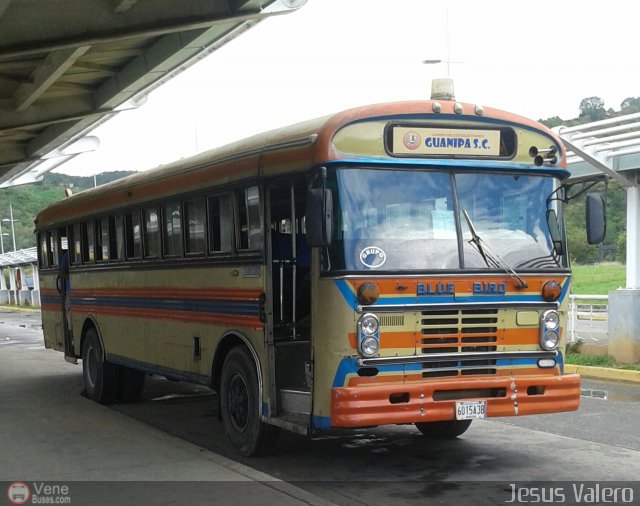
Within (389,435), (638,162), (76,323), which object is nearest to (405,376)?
(389,435)

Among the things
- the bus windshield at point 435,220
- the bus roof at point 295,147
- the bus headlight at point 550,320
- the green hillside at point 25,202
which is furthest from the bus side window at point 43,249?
the green hillside at point 25,202

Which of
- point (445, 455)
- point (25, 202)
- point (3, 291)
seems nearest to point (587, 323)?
point (445, 455)

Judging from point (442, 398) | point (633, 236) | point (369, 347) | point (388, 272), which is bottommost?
point (442, 398)

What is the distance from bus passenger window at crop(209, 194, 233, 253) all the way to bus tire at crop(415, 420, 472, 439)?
272cm

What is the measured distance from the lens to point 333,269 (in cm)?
776

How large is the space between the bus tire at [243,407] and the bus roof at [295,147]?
178 centimetres

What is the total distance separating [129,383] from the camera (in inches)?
523

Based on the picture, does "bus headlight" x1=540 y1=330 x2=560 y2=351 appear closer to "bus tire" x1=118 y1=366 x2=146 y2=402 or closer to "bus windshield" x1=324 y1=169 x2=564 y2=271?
"bus windshield" x1=324 y1=169 x2=564 y2=271

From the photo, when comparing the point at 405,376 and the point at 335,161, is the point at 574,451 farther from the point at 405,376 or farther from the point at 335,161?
the point at 335,161

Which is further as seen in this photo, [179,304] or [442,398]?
[179,304]

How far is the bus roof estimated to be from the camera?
25.9 ft

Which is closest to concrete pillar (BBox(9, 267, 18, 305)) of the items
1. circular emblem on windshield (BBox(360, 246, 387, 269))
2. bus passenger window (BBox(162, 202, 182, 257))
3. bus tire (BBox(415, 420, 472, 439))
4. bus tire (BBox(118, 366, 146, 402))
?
bus tire (BBox(118, 366, 146, 402))

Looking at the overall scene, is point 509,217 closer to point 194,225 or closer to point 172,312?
point 194,225

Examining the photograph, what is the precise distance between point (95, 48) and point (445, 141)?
1158 cm
